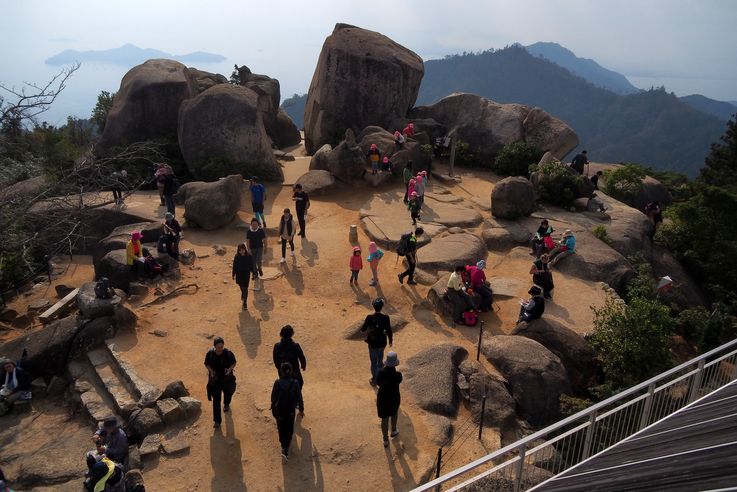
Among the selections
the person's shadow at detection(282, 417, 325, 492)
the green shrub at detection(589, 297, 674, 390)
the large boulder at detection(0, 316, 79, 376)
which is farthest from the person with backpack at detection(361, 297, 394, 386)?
the large boulder at detection(0, 316, 79, 376)

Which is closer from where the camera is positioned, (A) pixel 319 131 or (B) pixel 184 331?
(B) pixel 184 331

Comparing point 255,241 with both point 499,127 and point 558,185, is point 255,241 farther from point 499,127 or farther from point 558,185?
point 499,127

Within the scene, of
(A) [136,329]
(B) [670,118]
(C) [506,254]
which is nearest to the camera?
(A) [136,329]

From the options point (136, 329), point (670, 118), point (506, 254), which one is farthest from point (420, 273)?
point (670, 118)

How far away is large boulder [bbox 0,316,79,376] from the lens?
34.7 ft

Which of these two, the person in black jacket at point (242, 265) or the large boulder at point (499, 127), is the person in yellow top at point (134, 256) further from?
the large boulder at point (499, 127)

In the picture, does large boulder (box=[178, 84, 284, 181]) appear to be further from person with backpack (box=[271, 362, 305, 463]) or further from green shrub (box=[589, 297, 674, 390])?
green shrub (box=[589, 297, 674, 390])

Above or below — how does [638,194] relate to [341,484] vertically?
above

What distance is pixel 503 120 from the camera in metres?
25.3

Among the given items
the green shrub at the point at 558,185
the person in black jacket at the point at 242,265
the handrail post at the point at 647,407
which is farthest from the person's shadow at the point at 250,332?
the green shrub at the point at 558,185

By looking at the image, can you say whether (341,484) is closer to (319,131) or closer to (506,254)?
(506,254)

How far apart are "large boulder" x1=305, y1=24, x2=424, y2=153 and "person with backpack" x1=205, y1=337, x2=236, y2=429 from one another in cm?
1852

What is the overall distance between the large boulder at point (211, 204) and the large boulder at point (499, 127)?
37.4ft

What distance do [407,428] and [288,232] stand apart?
7344mm
